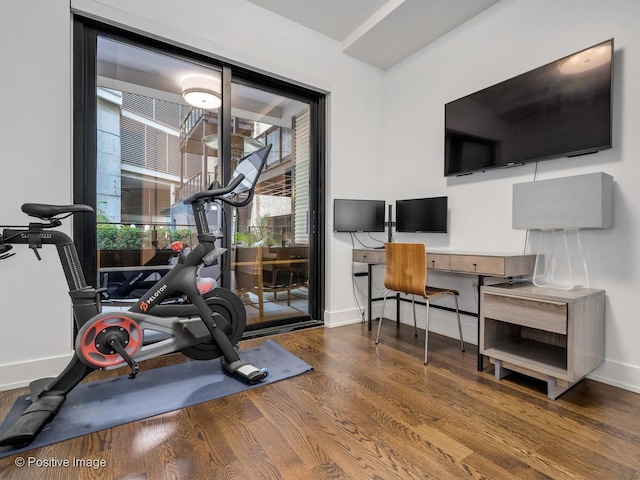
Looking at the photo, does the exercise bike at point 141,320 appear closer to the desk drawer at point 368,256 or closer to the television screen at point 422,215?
the desk drawer at point 368,256

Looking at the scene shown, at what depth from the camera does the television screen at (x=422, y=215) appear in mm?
2934

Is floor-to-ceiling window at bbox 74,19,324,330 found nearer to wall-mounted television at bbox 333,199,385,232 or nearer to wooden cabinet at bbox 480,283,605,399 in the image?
wall-mounted television at bbox 333,199,385,232

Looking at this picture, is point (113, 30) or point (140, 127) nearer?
point (113, 30)

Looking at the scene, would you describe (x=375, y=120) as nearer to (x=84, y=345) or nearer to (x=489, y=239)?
(x=489, y=239)

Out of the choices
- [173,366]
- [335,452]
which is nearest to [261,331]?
[173,366]

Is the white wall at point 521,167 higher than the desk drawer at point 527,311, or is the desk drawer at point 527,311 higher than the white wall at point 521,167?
the white wall at point 521,167

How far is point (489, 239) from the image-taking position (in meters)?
2.69

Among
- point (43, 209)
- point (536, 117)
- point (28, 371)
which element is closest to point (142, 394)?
point (28, 371)

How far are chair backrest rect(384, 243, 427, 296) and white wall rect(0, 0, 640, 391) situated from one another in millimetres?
717

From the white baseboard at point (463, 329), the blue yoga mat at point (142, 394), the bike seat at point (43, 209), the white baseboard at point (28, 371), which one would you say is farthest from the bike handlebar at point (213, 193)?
the white baseboard at point (463, 329)

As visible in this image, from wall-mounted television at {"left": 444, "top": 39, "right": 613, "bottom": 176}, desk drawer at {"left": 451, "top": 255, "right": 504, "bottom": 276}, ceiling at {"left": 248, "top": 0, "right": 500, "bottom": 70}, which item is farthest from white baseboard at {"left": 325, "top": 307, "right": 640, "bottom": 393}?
ceiling at {"left": 248, "top": 0, "right": 500, "bottom": 70}

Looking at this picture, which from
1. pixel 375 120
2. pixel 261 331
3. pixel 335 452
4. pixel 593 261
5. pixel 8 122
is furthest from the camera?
pixel 375 120

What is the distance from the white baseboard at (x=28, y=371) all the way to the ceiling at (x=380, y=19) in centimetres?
320

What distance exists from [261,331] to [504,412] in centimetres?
200
